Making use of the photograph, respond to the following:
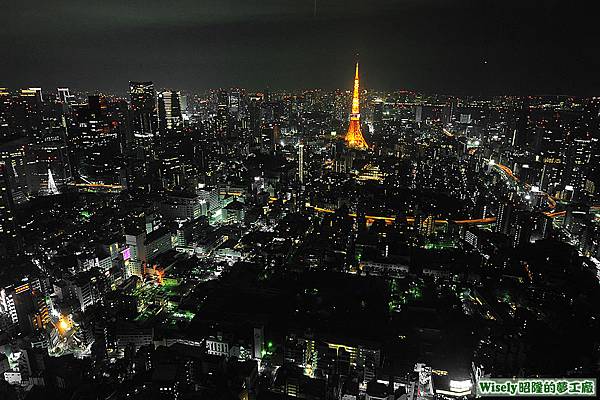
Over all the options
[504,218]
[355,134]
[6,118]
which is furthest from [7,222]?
[355,134]

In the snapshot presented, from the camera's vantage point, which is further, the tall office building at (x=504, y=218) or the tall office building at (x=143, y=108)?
the tall office building at (x=143, y=108)

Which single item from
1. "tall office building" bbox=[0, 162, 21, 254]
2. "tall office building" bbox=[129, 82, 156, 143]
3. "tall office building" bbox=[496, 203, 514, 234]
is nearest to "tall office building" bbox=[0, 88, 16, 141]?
"tall office building" bbox=[0, 162, 21, 254]

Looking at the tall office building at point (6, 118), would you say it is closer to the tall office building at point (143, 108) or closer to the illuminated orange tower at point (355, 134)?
the tall office building at point (143, 108)

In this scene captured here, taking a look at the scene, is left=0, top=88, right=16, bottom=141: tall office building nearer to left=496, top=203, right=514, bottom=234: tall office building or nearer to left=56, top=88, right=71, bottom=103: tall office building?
left=56, top=88, right=71, bottom=103: tall office building

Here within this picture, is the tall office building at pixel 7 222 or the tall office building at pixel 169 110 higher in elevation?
the tall office building at pixel 169 110

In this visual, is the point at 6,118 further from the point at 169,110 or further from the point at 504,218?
the point at 504,218

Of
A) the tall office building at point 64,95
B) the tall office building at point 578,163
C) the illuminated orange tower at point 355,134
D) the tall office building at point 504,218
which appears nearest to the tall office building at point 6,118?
the tall office building at point 64,95

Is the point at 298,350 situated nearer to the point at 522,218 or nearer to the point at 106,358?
the point at 106,358

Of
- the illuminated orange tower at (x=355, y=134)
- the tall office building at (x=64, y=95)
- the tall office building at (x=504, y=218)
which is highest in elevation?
the tall office building at (x=64, y=95)
